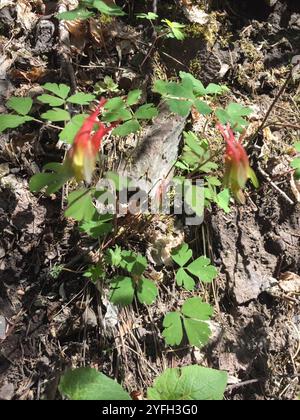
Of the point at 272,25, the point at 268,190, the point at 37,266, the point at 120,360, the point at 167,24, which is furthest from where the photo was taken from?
the point at 272,25

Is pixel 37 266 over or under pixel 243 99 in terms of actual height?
under

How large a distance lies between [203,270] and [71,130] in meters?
0.88

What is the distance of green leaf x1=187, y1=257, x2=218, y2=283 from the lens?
2.06m

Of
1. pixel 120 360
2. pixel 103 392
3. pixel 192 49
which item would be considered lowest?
pixel 120 360

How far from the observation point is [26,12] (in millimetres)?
2717

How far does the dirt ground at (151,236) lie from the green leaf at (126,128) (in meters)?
0.49

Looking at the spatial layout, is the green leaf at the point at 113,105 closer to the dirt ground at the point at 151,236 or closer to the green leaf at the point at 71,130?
the green leaf at the point at 71,130

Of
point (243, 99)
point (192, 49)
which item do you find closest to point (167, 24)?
point (192, 49)

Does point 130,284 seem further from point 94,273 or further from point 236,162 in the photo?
point 236,162

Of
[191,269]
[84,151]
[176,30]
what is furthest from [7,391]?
[176,30]

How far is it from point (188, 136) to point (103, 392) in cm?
126

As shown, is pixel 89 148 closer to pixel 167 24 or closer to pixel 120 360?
pixel 120 360

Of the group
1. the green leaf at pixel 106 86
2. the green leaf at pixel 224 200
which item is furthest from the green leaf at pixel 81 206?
the green leaf at pixel 106 86

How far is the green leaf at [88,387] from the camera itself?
5.47 ft
